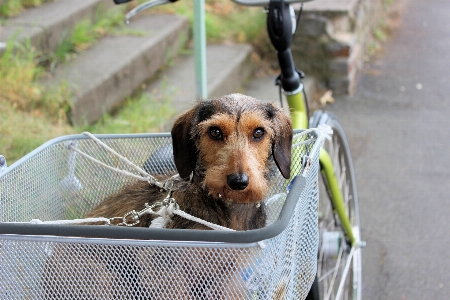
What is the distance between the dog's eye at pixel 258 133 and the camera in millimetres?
1900

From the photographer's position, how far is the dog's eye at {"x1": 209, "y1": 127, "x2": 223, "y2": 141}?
187 cm

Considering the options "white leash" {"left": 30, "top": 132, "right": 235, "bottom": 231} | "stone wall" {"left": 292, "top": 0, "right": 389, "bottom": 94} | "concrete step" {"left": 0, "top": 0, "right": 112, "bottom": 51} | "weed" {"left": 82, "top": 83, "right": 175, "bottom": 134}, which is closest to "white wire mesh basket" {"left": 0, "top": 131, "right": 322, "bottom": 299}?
"white leash" {"left": 30, "top": 132, "right": 235, "bottom": 231}

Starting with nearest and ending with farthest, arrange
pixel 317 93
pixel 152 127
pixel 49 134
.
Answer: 1. pixel 49 134
2. pixel 152 127
3. pixel 317 93

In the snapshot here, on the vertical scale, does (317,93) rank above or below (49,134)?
below

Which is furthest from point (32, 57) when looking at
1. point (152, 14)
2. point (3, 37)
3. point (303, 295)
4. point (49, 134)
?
point (303, 295)

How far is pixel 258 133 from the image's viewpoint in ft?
6.26

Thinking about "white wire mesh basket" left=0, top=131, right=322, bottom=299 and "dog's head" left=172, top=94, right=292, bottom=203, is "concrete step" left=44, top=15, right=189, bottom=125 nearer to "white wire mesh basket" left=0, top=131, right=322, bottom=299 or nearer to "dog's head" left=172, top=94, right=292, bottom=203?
"dog's head" left=172, top=94, right=292, bottom=203

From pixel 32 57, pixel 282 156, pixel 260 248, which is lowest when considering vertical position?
pixel 32 57

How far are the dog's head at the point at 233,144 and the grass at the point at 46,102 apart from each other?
1.87 meters

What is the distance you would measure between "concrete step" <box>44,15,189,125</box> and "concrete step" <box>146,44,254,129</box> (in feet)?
0.58

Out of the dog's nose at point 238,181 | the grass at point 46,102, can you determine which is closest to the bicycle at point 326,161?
the dog's nose at point 238,181

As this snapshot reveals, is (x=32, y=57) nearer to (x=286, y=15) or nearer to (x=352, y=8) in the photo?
(x=286, y=15)

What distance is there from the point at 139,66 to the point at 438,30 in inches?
230

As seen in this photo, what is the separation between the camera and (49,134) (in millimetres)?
3750
